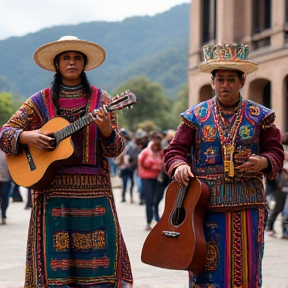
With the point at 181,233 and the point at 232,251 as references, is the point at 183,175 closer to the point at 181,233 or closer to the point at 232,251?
the point at 181,233

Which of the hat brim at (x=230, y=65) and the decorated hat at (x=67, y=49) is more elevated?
the decorated hat at (x=67, y=49)

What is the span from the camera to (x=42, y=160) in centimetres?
557

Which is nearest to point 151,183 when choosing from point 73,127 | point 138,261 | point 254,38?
point 138,261

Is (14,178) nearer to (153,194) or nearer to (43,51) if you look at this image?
(43,51)

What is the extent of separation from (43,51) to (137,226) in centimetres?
888

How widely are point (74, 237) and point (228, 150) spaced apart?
4.53 feet

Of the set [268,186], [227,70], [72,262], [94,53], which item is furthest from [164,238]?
[268,186]

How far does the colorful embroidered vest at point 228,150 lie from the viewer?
5.13 meters

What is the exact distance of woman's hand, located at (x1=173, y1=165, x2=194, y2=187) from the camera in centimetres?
506

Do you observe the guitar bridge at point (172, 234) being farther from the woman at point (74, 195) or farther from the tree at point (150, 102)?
the tree at point (150, 102)

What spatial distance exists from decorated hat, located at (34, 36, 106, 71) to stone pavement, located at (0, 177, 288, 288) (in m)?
2.75

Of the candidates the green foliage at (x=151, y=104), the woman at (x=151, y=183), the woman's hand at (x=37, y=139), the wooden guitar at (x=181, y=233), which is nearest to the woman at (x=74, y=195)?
the woman's hand at (x=37, y=139)

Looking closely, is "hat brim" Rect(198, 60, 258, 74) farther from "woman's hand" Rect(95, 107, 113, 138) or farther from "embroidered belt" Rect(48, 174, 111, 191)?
"embroidered belt" Rect(48, 174, 111, 191)

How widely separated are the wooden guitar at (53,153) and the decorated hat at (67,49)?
0.55 m
